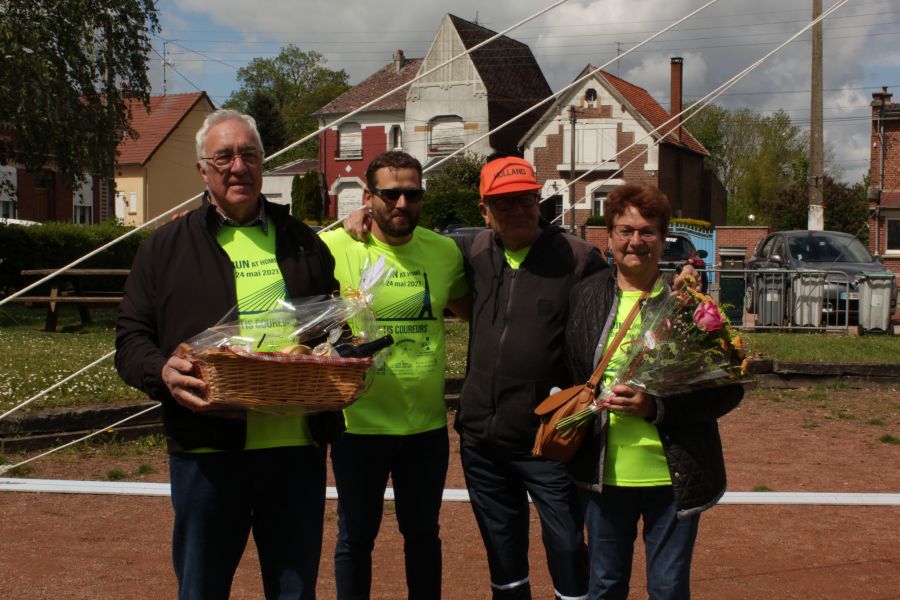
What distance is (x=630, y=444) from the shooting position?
11.1 ft

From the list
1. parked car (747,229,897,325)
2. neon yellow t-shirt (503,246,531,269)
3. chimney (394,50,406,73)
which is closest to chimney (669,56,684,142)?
chimney (394,50,406,73)

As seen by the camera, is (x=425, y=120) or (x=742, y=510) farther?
(x=425, y=120)

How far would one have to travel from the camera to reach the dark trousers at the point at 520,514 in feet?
12.2

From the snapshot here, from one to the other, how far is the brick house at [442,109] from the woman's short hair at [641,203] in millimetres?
41438

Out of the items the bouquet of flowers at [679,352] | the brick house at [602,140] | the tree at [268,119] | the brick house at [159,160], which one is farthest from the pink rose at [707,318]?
the tree at [268,119]

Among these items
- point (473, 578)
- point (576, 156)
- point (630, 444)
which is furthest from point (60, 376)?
point (576, 156)

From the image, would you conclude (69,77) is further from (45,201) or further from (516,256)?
(45,201)

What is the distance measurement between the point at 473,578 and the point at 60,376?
5.66 meters

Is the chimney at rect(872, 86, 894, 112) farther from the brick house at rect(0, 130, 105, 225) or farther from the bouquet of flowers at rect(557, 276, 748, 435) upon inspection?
the bouquet of flowers at rect(557, 276, 748, 435)

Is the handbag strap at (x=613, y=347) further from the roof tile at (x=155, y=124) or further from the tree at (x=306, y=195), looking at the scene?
the roof tile at (x=155, y=124)

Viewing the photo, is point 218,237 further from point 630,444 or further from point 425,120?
point 425,120

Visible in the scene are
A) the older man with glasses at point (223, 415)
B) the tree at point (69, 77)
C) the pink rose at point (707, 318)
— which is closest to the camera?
the older man with glasses at point (223, 415)

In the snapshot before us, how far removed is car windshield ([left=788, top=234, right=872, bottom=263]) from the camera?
56.7 feet

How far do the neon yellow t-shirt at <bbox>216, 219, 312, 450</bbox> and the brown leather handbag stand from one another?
0.83 meters
